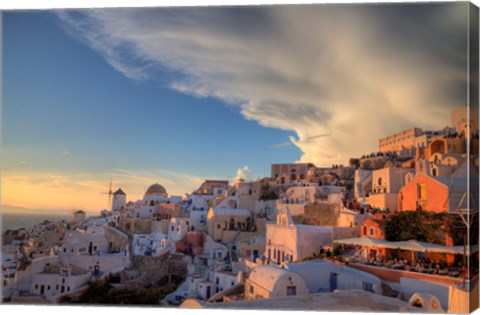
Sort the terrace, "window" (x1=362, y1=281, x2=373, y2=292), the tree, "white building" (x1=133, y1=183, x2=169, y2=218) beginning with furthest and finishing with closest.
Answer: "white building" (x1=133, y1=183, x2=169, y2=218), "window" (x1=362, y1=281, x2=373, y2=292), the tree, the terrace

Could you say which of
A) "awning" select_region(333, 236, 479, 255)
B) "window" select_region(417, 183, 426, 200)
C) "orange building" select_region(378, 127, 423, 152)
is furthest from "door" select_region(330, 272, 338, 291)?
"orange building" select_region(378, 127, 423, 152)

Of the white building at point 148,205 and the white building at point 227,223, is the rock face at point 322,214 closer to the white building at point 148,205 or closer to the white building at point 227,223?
the white building at point 227,223

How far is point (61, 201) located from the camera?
1088 cm

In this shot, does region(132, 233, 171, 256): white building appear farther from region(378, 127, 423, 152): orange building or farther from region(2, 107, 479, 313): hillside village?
region(378, 127, 423, 152): orange building

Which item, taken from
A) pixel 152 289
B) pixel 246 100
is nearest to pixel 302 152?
pixel 246 100

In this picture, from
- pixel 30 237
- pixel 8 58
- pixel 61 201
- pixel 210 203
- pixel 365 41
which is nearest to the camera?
pixel 365 41

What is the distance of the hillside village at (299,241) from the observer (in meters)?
7.33

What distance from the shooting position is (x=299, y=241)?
9.95 meters

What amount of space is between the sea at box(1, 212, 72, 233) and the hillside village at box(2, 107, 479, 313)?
0.28 metres

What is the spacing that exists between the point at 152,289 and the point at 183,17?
218 inches

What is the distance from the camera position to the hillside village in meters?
7.33

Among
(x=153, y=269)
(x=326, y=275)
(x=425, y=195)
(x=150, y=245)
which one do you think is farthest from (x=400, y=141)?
(x=150, y=245)

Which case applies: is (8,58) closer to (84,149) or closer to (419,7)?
(84,149)

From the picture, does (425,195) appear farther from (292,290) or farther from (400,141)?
(292,290)
